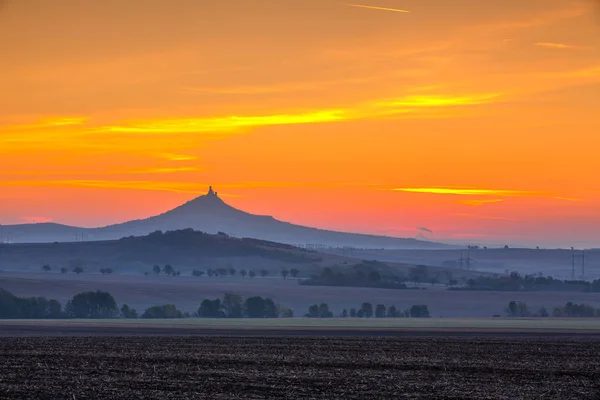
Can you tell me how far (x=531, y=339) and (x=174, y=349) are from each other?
32438 mm

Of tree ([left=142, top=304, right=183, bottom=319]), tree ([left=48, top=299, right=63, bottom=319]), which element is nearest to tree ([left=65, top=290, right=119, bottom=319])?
tree ([left=48, top=299, right=63, bottom=319])

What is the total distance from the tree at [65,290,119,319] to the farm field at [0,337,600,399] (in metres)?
110

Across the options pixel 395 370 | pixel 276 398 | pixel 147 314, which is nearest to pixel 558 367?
pixel 395 370

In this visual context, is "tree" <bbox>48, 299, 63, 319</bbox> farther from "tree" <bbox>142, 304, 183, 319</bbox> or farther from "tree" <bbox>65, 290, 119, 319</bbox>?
"tree" <bbox>142, 304, 183, 319</bbox>

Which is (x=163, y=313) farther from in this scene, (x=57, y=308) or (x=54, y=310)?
(x=54, y=310)

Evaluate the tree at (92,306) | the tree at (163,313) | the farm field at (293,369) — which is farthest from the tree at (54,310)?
the farm field at (293,369)

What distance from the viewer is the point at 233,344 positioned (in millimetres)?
77938

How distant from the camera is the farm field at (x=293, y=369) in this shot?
4497 cm

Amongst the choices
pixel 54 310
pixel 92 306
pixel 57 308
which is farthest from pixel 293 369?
pixel 92 306

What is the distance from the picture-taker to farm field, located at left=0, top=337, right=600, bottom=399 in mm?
44969

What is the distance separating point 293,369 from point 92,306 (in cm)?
14331

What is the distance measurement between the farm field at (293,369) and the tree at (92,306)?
10970cm

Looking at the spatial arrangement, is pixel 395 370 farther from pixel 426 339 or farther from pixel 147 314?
pixel 147 314

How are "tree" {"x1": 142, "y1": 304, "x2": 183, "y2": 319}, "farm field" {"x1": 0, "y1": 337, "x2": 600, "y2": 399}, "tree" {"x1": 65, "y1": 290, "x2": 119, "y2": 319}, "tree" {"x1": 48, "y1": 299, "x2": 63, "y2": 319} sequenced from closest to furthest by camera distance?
"farm field" {"x1": 0, "y1": 337, "x2": 600, "y2": 399}
"tree" {"x1": 48, "y1": 299, "x2": 63, "y2": 319}
"tree" {"x1": 65, "y1": 290, "x2": 119, "y2": 319}
"tree" {"x1": 142, "y1": 304, "x2": 183, "y2": 319}
